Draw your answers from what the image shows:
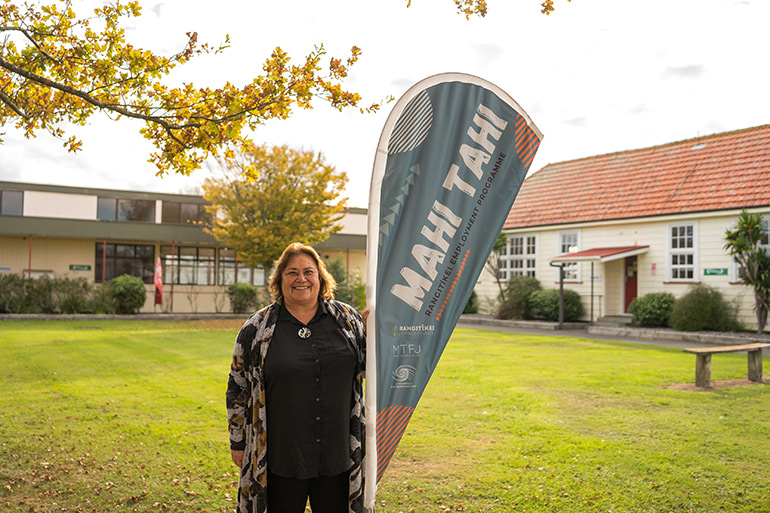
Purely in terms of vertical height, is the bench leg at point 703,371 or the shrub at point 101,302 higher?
the shrub at point 101,302

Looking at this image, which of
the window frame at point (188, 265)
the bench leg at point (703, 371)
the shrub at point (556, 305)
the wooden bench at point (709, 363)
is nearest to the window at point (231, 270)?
the window frame at point (188, 265)

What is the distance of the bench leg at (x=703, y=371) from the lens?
991 centimetres

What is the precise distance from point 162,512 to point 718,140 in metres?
23.2

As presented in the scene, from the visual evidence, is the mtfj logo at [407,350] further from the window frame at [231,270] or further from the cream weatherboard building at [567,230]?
the window frame at [231,270]

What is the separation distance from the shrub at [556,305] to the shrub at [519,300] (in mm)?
788

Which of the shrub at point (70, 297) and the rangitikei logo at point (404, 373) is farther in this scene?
the shrub at point (70, 297)

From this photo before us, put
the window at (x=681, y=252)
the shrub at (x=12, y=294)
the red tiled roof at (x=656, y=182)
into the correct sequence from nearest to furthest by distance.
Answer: the red tiled roof at (x=656, y=182)
the window at (x=681, y=252)
the shrub at (x=12, y=294)

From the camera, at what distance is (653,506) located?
497 centimetres

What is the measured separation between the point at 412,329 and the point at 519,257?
78.1 feet

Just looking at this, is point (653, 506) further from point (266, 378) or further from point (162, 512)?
point (162, 512)

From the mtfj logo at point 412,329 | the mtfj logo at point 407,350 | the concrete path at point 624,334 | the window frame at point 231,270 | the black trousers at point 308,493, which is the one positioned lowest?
the concrete path at point 624,334

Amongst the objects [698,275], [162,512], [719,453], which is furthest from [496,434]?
[698,275]

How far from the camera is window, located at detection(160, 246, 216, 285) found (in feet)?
95.6

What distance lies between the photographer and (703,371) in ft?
32.6
